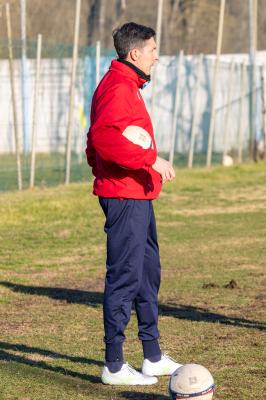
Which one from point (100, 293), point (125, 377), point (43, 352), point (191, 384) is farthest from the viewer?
point (100, 293)

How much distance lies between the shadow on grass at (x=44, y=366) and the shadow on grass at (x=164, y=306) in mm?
1918

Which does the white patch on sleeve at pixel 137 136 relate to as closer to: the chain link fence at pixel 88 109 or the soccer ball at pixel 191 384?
the soccer ball at pixel 191 384

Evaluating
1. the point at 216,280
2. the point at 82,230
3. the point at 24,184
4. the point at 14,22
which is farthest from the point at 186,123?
the point at 216,280

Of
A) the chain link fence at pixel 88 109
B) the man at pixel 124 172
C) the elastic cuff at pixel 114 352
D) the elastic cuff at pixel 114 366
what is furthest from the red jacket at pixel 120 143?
the chain link fence at pixel 88 109

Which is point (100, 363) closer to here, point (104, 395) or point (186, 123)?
point (104, 395)

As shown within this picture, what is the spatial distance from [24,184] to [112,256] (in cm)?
1439

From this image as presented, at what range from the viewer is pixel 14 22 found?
2731cm

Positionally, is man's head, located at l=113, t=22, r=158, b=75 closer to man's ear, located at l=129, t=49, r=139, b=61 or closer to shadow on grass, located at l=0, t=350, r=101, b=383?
man's ear, located at l=129, t=49, r=139, b=61

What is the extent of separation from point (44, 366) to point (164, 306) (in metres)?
2.63

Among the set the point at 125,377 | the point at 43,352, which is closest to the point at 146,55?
the point at 125,377

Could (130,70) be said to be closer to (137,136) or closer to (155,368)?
(137,136)

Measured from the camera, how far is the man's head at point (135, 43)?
261 inches

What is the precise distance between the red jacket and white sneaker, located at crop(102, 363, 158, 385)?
1.07 meters

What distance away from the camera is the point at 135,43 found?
6652mm
